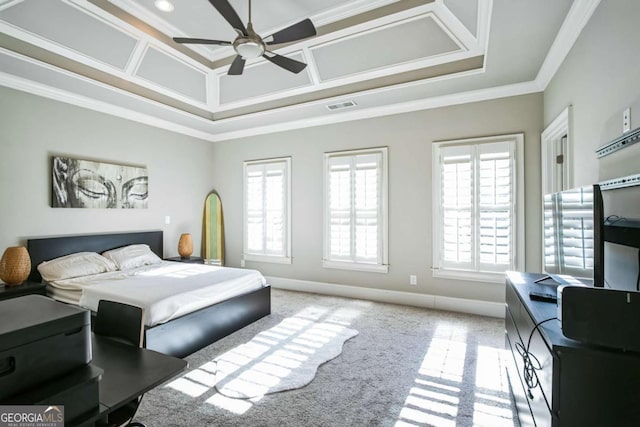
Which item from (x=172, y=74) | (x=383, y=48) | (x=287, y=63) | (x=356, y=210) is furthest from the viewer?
(x=356, y=210)

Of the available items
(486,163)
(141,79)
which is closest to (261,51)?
(141,79)

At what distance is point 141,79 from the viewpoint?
12.7 ft

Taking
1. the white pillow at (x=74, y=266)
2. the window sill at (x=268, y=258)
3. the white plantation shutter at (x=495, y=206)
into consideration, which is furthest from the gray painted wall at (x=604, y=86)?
the white pillow at (x=74, y=266)

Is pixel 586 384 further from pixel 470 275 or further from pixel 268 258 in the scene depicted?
pixel 268 258

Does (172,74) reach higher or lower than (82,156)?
higher

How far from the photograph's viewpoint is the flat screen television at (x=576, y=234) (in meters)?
1.51

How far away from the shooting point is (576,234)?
172 centimetres

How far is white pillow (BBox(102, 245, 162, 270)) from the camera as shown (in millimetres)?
4039

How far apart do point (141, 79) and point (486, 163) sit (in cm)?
448

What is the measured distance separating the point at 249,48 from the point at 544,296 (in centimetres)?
280

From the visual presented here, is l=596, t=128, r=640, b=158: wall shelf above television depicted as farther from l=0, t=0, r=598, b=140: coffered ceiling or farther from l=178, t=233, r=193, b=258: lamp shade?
l=178, t=233, r=193, b=258: lamp shade

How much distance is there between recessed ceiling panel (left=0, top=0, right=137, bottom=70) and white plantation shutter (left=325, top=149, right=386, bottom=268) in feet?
9.63

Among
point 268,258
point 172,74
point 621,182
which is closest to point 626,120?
point 621,182

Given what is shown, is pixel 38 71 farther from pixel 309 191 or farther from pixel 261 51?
pixel 309 191
